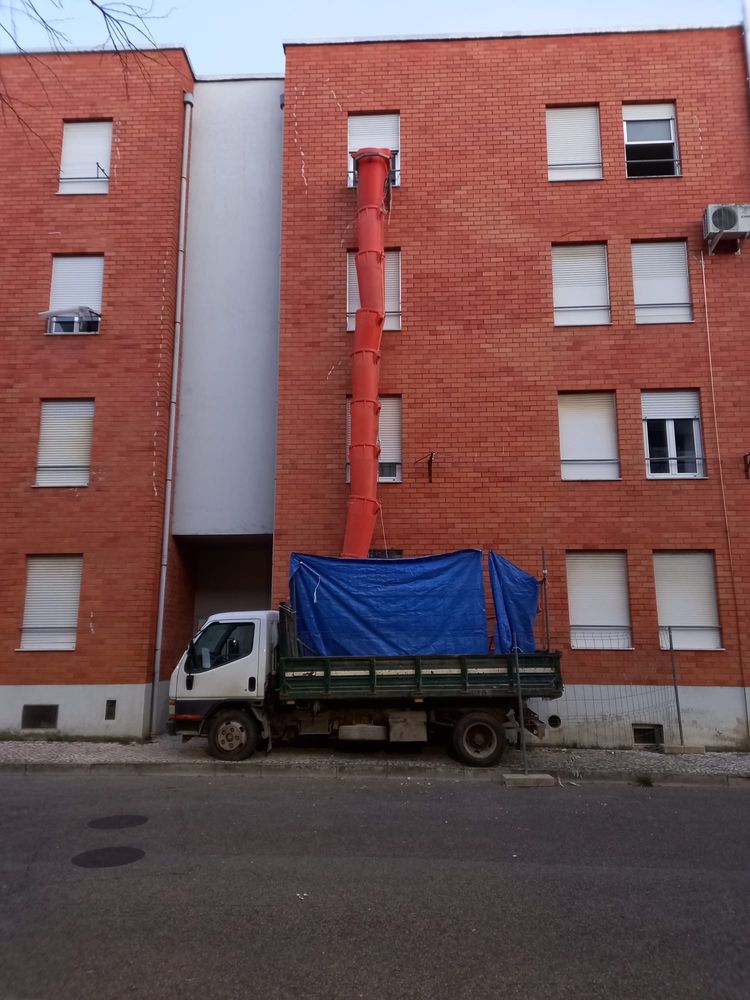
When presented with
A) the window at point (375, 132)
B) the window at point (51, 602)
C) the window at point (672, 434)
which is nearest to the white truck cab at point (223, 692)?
the window at point (51, 602)

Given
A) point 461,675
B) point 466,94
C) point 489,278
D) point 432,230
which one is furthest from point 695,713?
point 466,94

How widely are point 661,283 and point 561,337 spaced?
2.23 meters

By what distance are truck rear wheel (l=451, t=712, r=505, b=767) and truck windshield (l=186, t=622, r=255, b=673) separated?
10.5ft

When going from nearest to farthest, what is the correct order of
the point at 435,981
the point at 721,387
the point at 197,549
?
1. the point at 435,981
2. the point at 721,387
3. the point at 197,549

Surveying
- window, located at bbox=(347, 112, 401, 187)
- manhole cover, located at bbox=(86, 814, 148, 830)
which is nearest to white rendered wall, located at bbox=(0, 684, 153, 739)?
manhole cover, located at bbox=(86, 814, 148, 830)

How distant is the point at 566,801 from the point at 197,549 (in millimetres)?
9909

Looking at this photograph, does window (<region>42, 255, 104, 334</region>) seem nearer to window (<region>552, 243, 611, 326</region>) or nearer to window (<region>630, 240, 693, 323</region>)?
window (<region>552, 243, 611, 326</region>)

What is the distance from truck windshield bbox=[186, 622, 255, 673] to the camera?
11523 millimetres

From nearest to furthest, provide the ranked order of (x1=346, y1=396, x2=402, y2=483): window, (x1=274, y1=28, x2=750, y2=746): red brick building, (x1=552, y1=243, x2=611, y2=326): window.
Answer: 1. (x1=274, y1=28, x2=750, y2=746): red brick building
2. (x1=346, y1=396, x2=402, y2=483): window
3. (x1=552, y1=243, x2=611, y2=326): window

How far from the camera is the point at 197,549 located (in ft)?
54.8

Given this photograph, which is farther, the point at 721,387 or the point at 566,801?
the point at 721,387

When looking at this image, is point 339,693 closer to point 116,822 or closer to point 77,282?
point 116,822

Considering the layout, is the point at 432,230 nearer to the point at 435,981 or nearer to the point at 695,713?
the point at 695,713

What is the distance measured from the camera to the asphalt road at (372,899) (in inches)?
163
